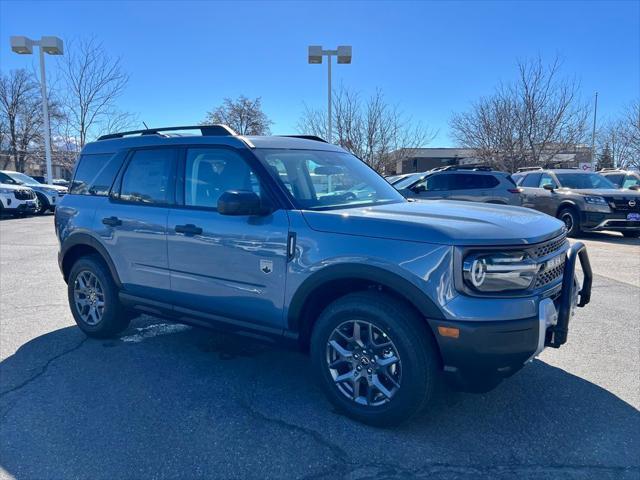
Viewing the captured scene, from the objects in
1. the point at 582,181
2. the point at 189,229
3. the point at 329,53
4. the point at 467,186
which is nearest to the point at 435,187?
the point at 467,186

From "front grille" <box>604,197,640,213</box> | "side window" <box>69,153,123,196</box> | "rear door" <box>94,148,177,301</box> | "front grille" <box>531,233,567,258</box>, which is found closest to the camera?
"front grille" <box>531,233,567,258</box>

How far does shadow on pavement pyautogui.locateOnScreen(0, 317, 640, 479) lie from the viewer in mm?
2715

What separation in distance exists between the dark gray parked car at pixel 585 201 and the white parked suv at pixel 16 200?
1695 centimetres

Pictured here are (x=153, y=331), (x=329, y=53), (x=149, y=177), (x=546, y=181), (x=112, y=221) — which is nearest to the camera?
(x=149, y=177)

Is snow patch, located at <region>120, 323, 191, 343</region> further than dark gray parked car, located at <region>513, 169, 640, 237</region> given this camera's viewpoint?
No

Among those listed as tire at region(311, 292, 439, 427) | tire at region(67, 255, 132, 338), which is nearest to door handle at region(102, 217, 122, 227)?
tire at region(67, 255, 132, 338)

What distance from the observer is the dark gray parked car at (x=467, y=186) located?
12.0 meters

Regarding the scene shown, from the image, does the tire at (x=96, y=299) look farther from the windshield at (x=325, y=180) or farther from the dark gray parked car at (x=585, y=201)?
the dark gray parked car at (x=585, y=201)

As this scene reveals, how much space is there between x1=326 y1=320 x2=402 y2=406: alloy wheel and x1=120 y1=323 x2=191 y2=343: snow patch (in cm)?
241

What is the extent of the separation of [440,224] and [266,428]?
65.9 inches

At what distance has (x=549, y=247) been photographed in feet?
10.1

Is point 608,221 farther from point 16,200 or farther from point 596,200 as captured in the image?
point 16,200

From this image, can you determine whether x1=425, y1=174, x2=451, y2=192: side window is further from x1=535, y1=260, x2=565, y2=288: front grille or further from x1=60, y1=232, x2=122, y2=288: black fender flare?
x1=535, y1=260, x2=565, y2=288: front grille

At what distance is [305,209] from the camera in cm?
338
